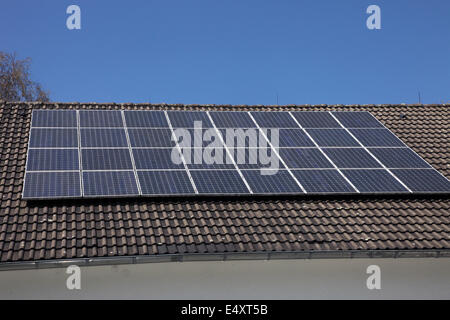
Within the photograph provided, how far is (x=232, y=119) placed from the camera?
49.9 ft

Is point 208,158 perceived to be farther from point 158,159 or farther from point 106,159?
point 106,159

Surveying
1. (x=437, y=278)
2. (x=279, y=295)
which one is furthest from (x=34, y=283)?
(x=437, y=278)

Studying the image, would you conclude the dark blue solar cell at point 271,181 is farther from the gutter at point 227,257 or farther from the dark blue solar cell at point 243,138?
the gutter at point 227,257

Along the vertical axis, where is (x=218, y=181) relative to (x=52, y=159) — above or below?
below

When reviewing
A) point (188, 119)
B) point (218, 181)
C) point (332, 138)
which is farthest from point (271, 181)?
point (188, 119)

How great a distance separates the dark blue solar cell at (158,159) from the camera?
1265cm

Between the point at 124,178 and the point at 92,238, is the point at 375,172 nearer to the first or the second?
the point at 124,178

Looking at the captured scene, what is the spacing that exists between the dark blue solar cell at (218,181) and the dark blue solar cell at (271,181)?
0.21 metres

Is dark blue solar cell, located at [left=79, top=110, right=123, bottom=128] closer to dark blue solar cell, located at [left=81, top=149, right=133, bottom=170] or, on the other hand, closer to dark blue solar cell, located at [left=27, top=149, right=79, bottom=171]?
dark blue solar cell, located at [left=81, top=149, right=133, bottom=170]

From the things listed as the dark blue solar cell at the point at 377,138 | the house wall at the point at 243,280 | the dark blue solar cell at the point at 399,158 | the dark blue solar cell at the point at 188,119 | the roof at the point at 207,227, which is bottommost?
the house wall at the point at 243,280

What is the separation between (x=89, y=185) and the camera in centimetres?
1170

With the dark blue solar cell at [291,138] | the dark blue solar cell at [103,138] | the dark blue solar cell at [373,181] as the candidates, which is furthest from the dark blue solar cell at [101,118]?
the dark blue solar cell at [373,181]

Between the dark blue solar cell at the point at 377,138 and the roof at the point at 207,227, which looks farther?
the dark blue solar cell at the point at 377,138

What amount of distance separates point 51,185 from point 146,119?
12.1 ft
